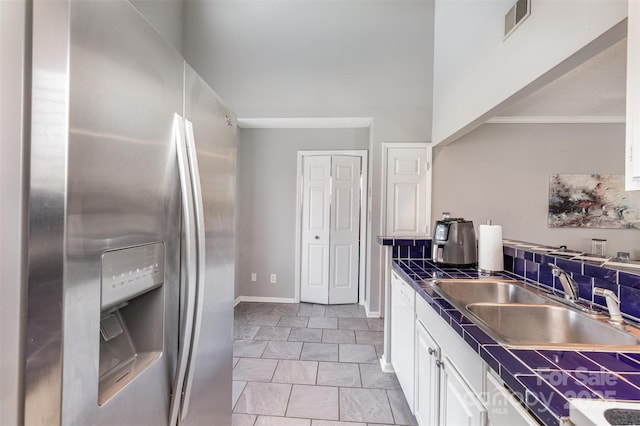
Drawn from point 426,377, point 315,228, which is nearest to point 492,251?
point 426,377

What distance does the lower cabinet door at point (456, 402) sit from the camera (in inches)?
38.7

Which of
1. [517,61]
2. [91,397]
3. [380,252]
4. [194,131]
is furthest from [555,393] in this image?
[380,252]

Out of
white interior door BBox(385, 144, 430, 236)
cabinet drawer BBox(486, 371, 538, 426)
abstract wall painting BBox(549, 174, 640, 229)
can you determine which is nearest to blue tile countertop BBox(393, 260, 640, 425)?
cabinet drawer BBox(486, 371, 538, 426)

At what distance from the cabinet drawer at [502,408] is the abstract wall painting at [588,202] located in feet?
11.7

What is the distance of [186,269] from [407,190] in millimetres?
3148

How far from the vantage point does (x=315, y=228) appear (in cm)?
427

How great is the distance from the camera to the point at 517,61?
1850 millimetres

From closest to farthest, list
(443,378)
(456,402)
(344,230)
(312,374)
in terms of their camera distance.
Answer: (456,402), (443,378), (312,374), (344,230)

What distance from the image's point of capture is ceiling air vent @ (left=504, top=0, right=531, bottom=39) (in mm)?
1755

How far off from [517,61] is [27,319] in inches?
97.1

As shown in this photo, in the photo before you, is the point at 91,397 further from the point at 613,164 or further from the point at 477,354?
the point at 613,164

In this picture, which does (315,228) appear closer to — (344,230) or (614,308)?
(344,230)

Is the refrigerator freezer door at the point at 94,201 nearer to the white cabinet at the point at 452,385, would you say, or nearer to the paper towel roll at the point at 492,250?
the white cabinet at the point at 452,385

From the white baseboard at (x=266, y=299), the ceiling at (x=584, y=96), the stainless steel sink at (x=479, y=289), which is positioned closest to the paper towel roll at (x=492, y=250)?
the stainless steel sink at (x=479, y=289)
